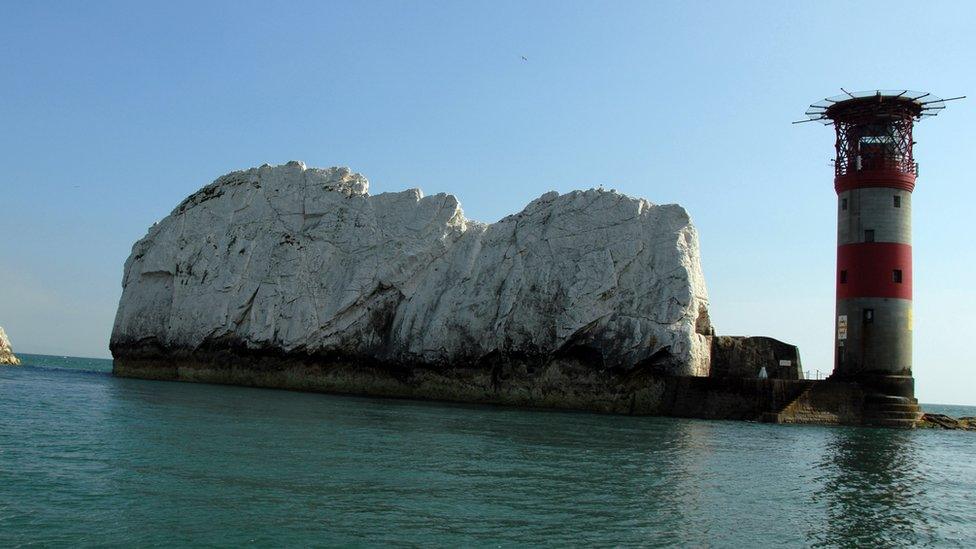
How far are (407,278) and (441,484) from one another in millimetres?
32186

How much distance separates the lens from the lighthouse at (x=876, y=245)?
3781 centimetres

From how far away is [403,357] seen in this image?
44562 mm

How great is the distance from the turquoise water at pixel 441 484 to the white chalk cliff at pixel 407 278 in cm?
1179

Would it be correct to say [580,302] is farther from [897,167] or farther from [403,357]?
[897,167]

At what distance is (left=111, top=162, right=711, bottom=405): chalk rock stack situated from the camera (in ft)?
132

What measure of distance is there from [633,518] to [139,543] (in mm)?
7380

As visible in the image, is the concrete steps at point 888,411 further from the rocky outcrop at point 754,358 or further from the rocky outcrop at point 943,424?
the rocky outcrop at point 754,358

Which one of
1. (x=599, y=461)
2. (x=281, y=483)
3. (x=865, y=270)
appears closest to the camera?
(x=281, y=483)

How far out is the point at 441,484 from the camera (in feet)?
51.2

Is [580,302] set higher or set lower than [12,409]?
higher

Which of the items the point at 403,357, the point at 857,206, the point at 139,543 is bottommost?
the point at 139,543

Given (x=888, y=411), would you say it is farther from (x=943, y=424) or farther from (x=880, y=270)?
(x=943, y=424)

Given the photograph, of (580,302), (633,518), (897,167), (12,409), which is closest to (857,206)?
(897,167)

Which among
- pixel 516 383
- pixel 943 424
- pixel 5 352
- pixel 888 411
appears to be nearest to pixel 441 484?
pixel 516 383
